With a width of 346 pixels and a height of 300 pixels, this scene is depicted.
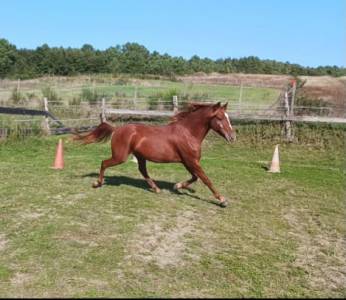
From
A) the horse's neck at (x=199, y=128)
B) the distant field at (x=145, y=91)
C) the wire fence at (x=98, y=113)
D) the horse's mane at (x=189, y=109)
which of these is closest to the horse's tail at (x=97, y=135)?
the horse's mane at (x=189, y=109)

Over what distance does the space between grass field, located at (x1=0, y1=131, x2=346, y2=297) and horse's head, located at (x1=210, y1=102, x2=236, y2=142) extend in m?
1.22

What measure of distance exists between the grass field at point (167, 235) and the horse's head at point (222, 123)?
1.22 m

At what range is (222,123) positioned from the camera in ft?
27.2

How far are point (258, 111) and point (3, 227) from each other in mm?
13739

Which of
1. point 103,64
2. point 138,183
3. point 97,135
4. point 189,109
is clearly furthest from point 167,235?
point 103,64

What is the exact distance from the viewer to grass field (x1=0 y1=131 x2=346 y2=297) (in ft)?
15.6

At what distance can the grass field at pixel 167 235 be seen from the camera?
4742 millimetres

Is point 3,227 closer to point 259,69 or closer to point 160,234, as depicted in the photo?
point 160,234

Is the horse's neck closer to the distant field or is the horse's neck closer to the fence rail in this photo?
the fence rail

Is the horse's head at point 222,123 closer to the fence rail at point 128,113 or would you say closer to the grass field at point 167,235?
the grass field at point 167,235

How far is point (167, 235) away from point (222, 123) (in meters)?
2.68

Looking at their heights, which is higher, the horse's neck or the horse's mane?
the horse's mane

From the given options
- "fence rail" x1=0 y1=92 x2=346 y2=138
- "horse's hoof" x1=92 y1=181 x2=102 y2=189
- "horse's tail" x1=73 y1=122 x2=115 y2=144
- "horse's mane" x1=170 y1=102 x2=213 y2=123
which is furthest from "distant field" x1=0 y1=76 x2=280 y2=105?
"horse's hoof" x1=92 y1=181 x2=102 y2=189

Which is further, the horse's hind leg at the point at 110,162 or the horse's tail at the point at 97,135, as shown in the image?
the horse's tail at the point at 97,135
